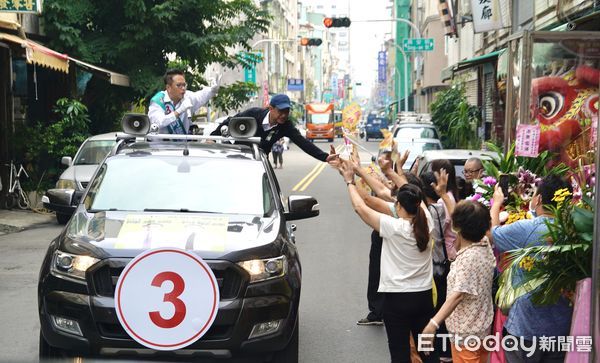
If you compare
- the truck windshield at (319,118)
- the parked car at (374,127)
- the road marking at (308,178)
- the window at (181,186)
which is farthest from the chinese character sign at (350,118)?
the truck windshield at (319,118)

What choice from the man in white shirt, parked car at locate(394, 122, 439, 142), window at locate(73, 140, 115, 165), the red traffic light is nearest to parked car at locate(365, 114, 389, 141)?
the red traffic light

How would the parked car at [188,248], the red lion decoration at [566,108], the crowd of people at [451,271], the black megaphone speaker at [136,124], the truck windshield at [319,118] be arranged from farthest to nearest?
the truck windshield at [319,118]
the red lion decoration at [566,108]
the black megaphone speaker at [136,124]
the parked car at [188,248]
the crowd of people at [451,271]

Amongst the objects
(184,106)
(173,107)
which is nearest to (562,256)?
(184,106)

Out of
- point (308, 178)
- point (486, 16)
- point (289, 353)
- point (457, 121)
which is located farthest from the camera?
point (308, 178)

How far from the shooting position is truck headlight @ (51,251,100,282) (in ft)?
20.1

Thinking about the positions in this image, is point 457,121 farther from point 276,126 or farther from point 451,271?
point 451,271

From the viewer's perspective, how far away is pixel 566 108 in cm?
999

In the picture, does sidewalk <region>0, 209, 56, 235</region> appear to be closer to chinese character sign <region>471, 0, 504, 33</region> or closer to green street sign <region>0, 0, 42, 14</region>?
green street sign <region>0, 0, 42, 14</region>

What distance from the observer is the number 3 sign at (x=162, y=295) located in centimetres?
563

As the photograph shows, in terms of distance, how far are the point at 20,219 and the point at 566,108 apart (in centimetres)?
1177

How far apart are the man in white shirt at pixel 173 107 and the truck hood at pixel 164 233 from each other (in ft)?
8.19

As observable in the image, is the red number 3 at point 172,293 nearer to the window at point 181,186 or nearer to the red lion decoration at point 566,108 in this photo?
the window at point 181,186

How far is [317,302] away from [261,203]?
10.4ft

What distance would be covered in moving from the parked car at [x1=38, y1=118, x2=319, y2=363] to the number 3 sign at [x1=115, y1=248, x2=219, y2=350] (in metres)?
0.10
